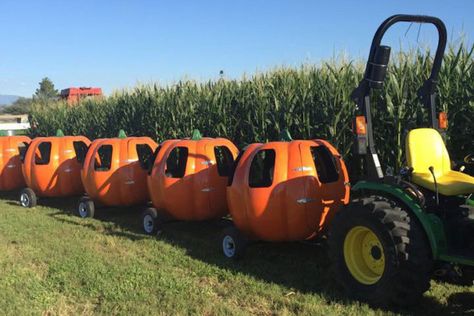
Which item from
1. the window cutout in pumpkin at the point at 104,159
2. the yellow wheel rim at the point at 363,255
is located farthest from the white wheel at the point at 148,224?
the yellow wheel rim at the point at 363,255

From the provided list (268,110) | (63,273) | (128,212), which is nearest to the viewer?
(63,273)

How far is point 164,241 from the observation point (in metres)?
7.05

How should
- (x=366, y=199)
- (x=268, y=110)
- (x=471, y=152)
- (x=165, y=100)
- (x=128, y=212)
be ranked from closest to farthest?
(x=366, y=199)
(x=471, y=152)
(x=268, y=110)
(x=128, y=212)
(x=165, y=100)

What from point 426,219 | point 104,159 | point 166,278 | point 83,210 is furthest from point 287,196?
point 104,159

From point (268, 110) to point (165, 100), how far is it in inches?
140

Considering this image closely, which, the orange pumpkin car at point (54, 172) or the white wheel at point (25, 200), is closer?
the orange pumpkin car at point (54, 172)

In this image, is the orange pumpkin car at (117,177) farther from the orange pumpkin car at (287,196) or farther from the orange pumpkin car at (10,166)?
the orange pumpkin car at (10,166)

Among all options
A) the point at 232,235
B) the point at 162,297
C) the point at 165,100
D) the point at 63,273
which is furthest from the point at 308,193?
the point at 165,100

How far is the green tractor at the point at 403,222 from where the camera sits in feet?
13.6

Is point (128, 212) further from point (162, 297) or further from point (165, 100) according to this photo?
point (162, 297)

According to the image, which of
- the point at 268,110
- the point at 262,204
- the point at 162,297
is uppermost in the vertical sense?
the point at 268,110

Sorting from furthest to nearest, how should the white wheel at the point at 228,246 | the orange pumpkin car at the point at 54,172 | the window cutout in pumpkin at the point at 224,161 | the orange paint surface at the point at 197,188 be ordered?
the orange pumpkin car at the point at 54,172, the window cutout in pumpkin at the point at 224,161, the orange paint surface at the point at 197,188, the white wheel at the point at 228,246

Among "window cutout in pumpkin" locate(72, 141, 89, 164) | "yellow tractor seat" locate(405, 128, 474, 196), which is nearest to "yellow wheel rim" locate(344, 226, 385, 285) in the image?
"yellow tractor seat" locate(405, 128, 474, 196)

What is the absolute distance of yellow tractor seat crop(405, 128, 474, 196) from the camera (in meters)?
4.39
